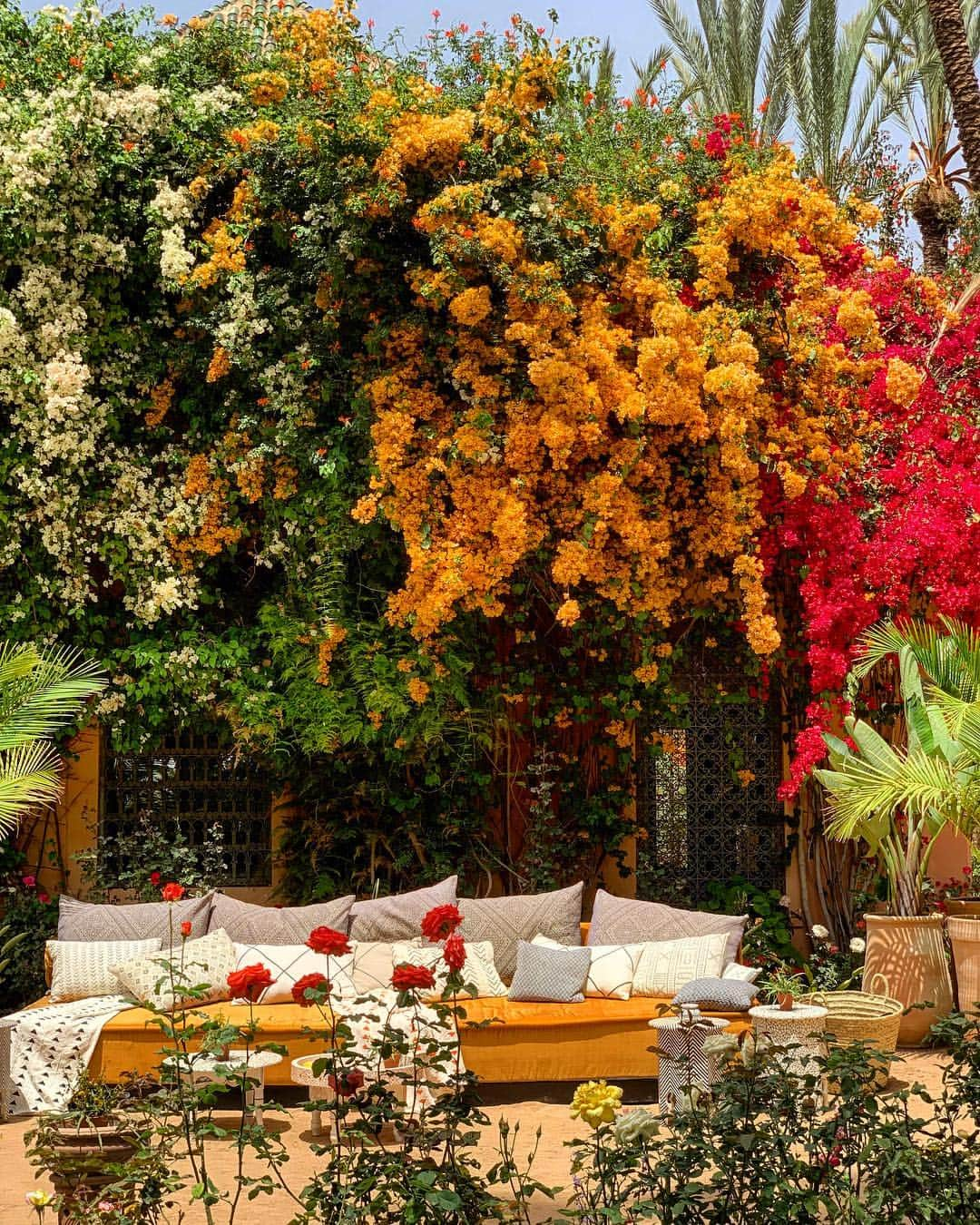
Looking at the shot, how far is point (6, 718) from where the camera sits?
7.41m

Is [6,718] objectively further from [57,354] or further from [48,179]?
[48,179]

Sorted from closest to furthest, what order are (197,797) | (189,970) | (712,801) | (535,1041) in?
(535,1041)
(189,970)
(197,797)
(712,801)

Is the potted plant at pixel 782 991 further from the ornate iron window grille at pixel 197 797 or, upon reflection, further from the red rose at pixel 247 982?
the ornate iron window grille at pixel 197 797

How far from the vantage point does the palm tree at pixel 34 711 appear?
719 cm

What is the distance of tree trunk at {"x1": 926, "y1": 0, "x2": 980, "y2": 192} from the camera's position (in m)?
9.41

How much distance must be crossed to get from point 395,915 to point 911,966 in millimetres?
3241

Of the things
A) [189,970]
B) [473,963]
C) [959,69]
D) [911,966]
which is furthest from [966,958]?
[959,69]

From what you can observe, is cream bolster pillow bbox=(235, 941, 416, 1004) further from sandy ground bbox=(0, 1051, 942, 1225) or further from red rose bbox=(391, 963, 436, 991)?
red rose bbox=(391, 963, 436, 991)

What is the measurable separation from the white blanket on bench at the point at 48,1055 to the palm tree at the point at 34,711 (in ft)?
3.85

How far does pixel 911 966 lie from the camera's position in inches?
313

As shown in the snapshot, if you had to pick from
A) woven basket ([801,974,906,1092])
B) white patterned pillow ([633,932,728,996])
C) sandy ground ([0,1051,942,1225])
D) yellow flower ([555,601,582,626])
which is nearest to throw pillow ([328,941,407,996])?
sandy ground ([0,1051,942,1225])

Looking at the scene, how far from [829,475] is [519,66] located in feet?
10.7

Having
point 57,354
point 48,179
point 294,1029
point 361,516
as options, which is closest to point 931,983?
point 294,1029

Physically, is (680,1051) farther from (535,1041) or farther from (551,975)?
(551,975)
